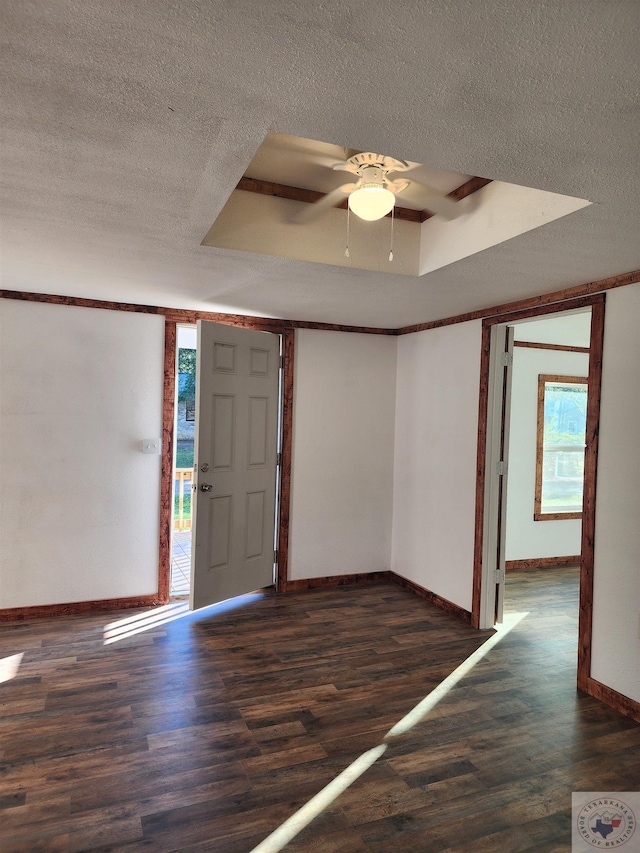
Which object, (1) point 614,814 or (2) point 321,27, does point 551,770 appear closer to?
(1) point 614,814

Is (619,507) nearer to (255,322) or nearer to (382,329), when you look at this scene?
(382,329)

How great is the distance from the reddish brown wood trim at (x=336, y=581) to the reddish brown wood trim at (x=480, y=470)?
47.9 inches

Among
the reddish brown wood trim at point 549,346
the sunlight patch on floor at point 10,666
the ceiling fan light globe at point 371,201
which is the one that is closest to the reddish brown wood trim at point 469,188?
the ceiling fan light globe at point 371,201

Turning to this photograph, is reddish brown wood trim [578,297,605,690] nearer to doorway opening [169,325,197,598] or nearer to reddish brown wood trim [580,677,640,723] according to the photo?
reddish brown wood trim [580,677,640,723]

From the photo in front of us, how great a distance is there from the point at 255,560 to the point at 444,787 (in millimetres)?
2521

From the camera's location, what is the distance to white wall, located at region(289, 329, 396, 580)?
16.0 ft

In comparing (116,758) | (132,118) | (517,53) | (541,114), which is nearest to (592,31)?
(517,53)

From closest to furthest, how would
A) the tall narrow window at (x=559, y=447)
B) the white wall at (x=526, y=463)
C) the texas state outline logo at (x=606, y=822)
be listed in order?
the texas state outline logo at (x=606, y=822) → the white wall at (x=526, y=463) → the tall narrow window at (x=559, y=447)

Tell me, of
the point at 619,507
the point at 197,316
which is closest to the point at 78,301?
the point at 197,316

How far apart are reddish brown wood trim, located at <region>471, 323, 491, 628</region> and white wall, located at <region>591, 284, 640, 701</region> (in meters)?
1.03

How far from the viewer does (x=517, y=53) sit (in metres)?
1.16

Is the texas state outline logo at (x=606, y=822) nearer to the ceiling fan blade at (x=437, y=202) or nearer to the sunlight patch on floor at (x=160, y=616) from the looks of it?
the ceiling fan blade at (x=437, y=202)

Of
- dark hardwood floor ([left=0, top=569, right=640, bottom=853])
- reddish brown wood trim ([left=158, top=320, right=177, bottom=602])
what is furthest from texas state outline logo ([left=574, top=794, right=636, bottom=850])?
reddish brown wood trim ([left=158, top=320, right=177, bottom=602])

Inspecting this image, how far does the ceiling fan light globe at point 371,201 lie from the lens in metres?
2.32
